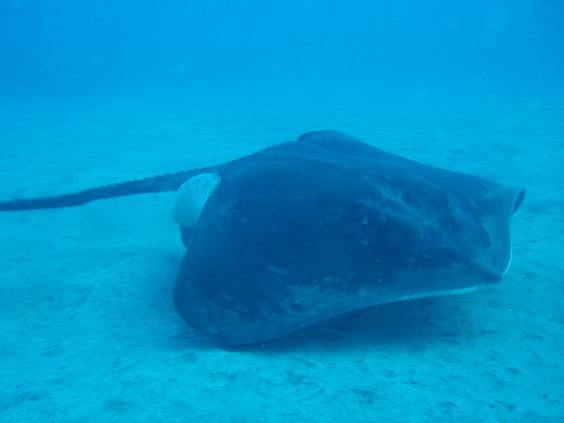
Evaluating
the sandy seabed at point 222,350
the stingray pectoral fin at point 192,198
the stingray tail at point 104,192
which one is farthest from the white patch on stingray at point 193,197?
the sandy seabed at point 222,350

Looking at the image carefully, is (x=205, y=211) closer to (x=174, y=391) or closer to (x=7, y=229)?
(x=174, y=391)

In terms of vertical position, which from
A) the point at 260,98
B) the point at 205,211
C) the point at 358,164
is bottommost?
the point at 260,98

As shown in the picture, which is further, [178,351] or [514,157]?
[514,157]

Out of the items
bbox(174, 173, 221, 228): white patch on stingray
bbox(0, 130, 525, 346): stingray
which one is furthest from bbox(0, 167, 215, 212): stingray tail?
bbox(0, 130, 525, 346): stingray

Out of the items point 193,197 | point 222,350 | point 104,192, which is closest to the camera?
point 222,350

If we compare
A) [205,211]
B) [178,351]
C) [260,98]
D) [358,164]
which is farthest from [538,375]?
[260,98]

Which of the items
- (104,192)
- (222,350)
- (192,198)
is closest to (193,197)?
(192,198)

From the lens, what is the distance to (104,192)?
13.4 feet

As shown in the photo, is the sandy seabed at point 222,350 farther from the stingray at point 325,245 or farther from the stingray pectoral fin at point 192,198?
the stingray pectoral fin at point 192,198

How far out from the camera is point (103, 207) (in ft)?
19.0

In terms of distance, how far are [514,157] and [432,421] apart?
6833 millimetres

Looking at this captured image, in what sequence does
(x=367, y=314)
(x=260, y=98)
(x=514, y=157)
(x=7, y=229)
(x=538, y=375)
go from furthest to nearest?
(x=260, y=98) < (x=514, y=157) < (x=7, y=229) < (x=367, y=314) < (x=538, y=375)

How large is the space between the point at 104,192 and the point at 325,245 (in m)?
2.41

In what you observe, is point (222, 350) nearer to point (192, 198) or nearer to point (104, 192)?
point (192, 198)
